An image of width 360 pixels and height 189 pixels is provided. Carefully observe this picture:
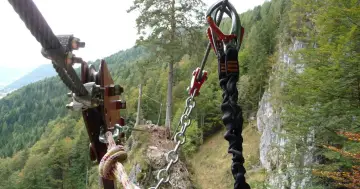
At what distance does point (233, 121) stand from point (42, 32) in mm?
716

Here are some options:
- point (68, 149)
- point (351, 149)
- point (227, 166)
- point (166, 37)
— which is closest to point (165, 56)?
point (166, 37)

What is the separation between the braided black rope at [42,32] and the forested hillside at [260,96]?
4.64 feet

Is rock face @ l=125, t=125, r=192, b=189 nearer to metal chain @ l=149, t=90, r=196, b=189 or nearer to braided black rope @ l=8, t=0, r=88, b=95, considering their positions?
metal chain @ l=149, t=90, r=196, b=189

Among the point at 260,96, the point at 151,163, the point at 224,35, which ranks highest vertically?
the point at 224,35

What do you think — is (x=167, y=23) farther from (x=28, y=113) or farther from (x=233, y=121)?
(x=28, y=113)

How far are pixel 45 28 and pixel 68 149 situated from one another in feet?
154

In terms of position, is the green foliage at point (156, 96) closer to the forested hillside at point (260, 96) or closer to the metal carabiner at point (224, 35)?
the forested hillside at point (260, 96)

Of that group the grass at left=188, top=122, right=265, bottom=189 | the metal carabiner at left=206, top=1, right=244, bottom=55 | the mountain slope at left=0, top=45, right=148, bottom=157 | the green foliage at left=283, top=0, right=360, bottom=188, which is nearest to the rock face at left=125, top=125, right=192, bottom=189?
the green foliage at left=283, top=0, right=360, bottom=188

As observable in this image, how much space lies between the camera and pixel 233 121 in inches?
43.3

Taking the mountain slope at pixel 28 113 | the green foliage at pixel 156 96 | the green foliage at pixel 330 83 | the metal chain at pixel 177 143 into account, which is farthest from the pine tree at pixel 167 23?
the mountain slope at pixel 28 113

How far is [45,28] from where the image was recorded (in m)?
0.99

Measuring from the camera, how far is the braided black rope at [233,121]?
107cm

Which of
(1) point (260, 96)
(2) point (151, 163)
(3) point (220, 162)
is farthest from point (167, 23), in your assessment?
(1) point (260, 96)

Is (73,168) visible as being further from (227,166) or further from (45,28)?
(45,28)
